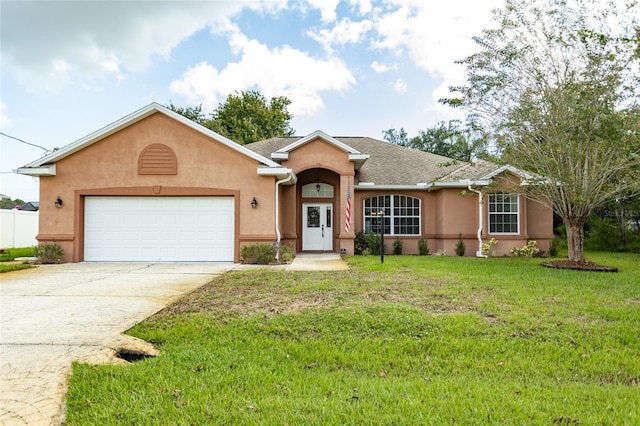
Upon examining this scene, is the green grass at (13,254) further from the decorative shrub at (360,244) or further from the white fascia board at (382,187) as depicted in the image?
the white fascia board at (382,187)

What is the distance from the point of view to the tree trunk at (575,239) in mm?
12398

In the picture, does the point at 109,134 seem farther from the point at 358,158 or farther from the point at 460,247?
the point at 460,247

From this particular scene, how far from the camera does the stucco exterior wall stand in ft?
43.2

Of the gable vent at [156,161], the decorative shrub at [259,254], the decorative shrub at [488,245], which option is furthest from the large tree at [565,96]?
the gable vent at [156,161]

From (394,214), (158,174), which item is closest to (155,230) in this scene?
(158,174)

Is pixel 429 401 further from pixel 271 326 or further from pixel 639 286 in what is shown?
pixel 639 286

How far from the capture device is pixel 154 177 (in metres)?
13.3

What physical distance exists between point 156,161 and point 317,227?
24.1ft

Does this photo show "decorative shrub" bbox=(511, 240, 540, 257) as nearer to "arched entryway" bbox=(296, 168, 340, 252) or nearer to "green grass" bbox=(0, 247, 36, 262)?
"arched entryway" bbox=(296, 168, 340, 252)

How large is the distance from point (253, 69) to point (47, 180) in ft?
67.3

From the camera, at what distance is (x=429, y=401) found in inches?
130

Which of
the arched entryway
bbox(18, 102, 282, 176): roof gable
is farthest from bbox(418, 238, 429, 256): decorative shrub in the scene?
bbox(18, 102, 282, 176): roof gable

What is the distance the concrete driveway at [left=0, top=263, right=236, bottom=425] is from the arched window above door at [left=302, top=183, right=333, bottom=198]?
23.7ft

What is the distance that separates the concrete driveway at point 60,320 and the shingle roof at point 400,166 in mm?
9316
